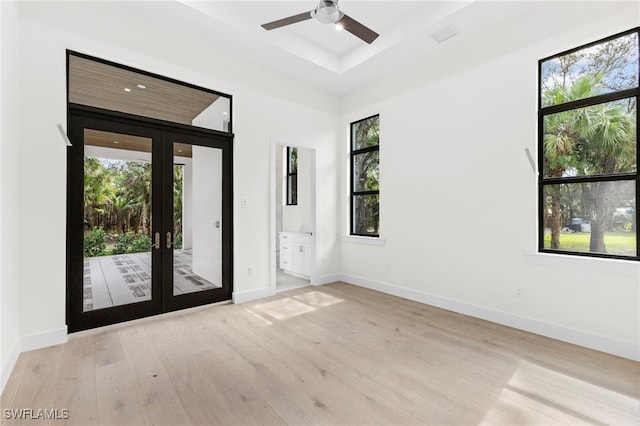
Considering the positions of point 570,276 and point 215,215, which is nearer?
point 570,276

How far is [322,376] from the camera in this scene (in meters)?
2.38

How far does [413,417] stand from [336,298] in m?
2.65

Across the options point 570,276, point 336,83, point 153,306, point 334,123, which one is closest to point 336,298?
point 153,306

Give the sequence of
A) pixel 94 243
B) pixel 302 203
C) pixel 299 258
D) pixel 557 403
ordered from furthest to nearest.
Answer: pixel 302 203
pixel 299 258
pixel 94 243
pixel 557 403

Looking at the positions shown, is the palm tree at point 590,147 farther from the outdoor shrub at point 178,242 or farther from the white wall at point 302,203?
the outdoor shrub at point 178,242

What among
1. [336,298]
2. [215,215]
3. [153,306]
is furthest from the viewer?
[336,298]

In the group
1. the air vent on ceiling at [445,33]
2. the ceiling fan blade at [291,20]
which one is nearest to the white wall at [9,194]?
the ceiling fan blade at [291,20]

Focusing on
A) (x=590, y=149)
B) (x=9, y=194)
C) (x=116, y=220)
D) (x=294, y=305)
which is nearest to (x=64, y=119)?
(x=9, y=194)

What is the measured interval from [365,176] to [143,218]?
3479mm

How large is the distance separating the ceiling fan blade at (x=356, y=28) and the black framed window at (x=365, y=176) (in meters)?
2.12

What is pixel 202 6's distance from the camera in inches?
131

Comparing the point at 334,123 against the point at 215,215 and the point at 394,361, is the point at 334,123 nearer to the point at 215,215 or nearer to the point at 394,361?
the point at 215,215

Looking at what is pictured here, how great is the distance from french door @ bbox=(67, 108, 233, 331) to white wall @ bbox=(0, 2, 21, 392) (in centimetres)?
42

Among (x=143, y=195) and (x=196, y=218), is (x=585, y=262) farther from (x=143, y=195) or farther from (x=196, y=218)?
(x=143, y=195)
